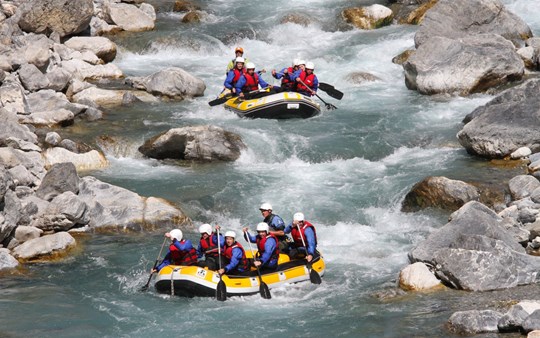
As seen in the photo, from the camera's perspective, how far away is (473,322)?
11.8 m

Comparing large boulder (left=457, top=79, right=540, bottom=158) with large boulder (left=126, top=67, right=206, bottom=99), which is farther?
large boulder (left=126, top=67, right=206, bottom=99)

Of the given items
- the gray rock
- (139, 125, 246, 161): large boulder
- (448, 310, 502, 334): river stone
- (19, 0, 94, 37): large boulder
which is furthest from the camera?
(19, 0, 94, 37): large boulder

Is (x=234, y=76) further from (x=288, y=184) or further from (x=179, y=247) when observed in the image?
(x=179, y=247)

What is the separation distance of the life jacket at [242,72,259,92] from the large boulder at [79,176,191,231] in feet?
21.1

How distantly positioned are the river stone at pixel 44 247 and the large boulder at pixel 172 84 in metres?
8.71

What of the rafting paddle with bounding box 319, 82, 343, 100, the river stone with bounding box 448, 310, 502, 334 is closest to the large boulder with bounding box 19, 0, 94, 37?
the rafting paddle with bounding box 319, 82, 343, 100

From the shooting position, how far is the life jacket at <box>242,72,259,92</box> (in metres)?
23.1

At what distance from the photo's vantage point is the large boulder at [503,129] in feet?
61.3

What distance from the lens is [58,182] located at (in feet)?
56.3

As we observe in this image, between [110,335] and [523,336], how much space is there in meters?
5.36

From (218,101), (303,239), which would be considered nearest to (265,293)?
(303,239)

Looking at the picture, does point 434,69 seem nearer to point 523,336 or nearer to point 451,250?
point 451,250

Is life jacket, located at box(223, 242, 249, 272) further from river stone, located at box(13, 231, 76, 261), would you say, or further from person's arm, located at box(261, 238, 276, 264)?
river stone, located at box(13, 231, 76, 261)

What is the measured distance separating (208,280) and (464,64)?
38.1 feet
